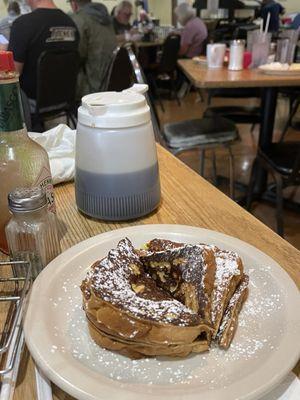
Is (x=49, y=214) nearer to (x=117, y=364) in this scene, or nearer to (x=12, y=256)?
(x=12, y=256)

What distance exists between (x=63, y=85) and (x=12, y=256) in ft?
6.58

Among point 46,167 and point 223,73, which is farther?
point 223,73

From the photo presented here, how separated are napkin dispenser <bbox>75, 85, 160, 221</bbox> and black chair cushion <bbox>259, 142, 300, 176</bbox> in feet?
3.60

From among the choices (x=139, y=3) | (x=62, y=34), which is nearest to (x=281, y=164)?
(x=62, y=34)

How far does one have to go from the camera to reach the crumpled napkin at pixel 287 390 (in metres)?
0.38

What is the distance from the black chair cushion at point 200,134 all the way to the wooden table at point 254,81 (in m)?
0.18

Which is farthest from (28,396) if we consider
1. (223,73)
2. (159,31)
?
(159,31)

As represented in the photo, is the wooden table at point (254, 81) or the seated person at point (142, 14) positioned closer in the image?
the wooden table at point (254, 81)

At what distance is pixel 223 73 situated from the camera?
185 centimetres

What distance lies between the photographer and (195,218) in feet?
2.34

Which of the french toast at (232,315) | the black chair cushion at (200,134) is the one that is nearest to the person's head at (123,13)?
the black chair cushion at (200,134)

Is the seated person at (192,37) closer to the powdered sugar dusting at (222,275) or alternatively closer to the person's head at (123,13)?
the person's head at (123,13)

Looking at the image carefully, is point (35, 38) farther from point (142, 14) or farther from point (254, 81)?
point (142, 14)

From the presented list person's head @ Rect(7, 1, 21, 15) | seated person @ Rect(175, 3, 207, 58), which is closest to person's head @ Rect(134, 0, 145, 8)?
A: seated person @ Rect(175, 3, 207, 58)
